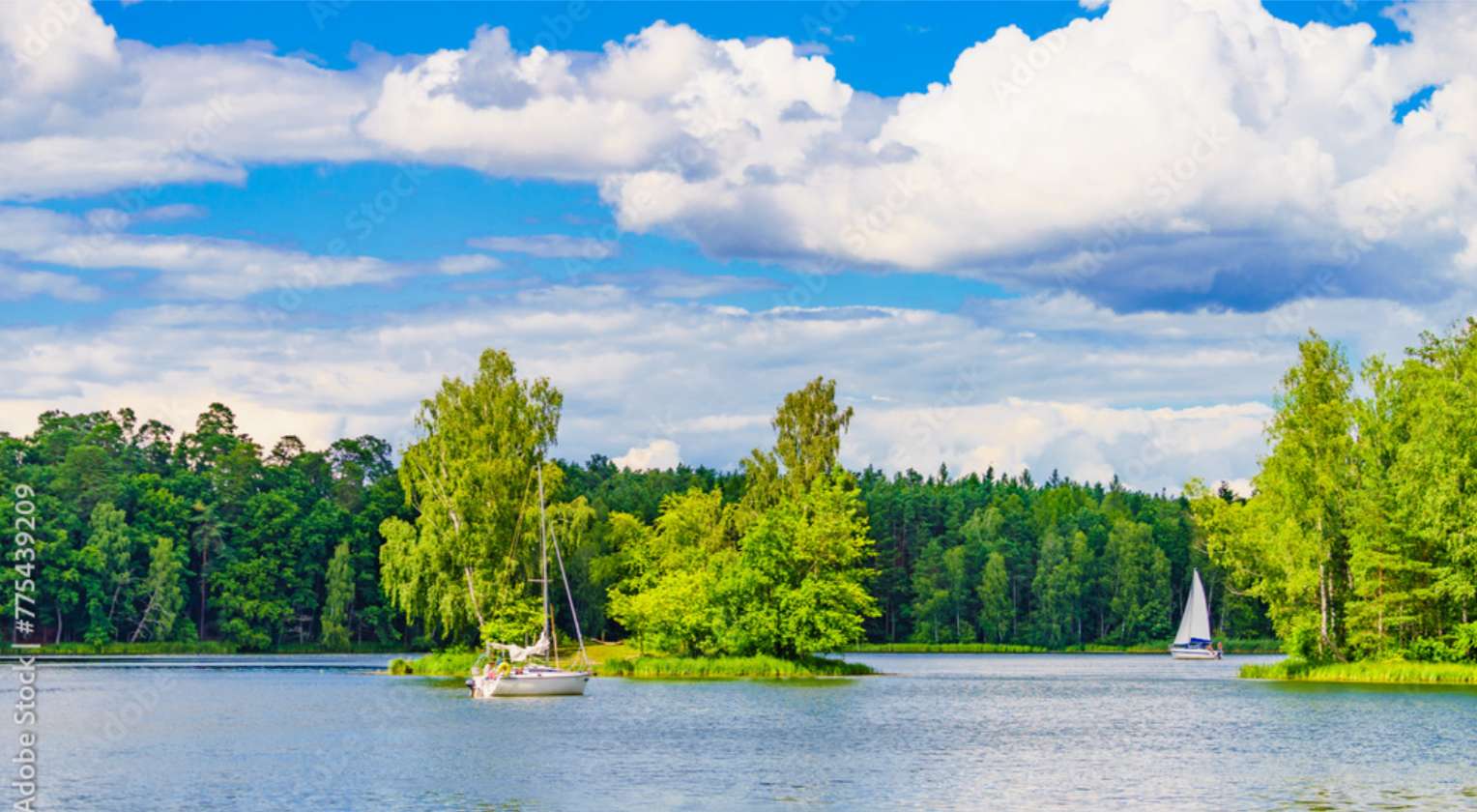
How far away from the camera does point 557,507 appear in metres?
98.6

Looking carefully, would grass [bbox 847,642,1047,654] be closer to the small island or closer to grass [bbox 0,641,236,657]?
the small island

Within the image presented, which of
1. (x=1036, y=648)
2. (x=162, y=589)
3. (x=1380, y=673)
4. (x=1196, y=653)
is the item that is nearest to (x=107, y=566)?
(x=162, y=589)

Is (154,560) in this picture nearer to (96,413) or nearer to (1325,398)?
(96,413)

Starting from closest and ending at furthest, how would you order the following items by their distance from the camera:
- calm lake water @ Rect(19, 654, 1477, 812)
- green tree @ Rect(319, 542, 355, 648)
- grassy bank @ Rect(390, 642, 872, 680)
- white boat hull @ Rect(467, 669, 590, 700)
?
calm lake water @ Rect(19, 654, 1477, 812)
white boat hull @ Rect(467, 669, 590, 700)
grassy bank @ Rect(390, 642, 872, 680)
green tree @ Rect(319, 542, 355, 648)

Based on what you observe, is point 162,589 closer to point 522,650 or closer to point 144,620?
point 144,620

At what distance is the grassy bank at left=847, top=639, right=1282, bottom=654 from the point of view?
18262cm

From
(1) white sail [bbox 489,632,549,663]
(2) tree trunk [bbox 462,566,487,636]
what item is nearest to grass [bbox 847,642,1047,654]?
(2) tree trunk [bbox 462,566,487,636]

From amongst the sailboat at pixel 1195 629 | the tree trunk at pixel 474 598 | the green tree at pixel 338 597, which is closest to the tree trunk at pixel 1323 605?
the tree trunk at pixel 474 598

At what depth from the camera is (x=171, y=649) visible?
492 ft

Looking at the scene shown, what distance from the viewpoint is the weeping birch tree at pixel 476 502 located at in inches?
3652

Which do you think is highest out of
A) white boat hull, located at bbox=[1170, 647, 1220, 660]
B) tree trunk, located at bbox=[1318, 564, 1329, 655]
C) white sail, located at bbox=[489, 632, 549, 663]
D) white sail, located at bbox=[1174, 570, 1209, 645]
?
tree trunk, located at bbox=[1318, 564, 1329, 655]

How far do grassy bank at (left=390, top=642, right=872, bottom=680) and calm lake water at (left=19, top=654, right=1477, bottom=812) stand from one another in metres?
3.30

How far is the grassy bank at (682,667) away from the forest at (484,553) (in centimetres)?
104

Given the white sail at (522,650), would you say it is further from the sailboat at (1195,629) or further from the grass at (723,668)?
the sailboat at (1195,629)
